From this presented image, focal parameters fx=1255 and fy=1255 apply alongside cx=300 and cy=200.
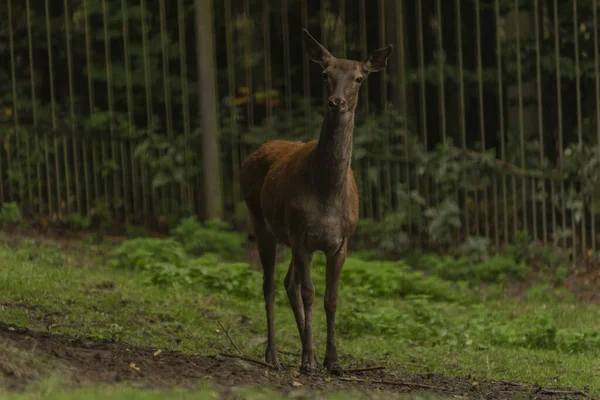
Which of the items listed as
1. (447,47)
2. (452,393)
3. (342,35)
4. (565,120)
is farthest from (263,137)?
(452,393)

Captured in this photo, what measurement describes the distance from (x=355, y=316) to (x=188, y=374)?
372 cm

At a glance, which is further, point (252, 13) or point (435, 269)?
point (252, 13)

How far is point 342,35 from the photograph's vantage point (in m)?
14.8

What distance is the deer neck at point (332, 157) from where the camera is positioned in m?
8.36

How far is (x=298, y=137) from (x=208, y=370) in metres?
7.31

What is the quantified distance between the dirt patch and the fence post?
6.39 metres

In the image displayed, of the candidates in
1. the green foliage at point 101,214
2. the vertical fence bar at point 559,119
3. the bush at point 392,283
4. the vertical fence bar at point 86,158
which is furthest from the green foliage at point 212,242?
the vertical fence bar at point 559,119

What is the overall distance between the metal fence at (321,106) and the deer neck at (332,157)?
554 cm

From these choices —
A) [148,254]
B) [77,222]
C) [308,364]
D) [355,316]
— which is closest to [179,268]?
[148,254]

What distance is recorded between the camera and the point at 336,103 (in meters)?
8.03

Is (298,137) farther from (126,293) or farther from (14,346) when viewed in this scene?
(14,346)

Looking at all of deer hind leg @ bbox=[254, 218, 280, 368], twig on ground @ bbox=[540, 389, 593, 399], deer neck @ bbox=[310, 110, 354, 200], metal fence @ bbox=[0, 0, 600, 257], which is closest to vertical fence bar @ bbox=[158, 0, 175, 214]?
metal fence @ bbox=[0, 0, 600, 257]

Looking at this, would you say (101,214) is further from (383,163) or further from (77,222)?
(383,163)

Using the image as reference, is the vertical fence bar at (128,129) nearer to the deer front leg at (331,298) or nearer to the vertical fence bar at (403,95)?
→ the vertical fence bar at (403,95)
